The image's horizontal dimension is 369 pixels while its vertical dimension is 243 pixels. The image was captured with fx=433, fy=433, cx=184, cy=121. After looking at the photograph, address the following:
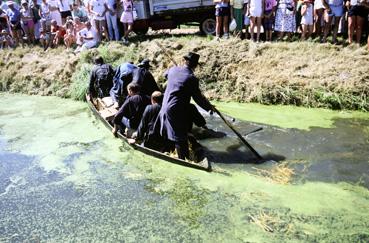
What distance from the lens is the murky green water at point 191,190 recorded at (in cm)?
563

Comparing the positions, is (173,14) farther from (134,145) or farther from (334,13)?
(134,145)

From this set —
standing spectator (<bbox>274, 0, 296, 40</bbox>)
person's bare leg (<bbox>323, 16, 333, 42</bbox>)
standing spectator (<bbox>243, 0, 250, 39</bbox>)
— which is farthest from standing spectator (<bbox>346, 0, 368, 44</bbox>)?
standing spectator (<bbox>243, 0, 250, 39</bbox>)

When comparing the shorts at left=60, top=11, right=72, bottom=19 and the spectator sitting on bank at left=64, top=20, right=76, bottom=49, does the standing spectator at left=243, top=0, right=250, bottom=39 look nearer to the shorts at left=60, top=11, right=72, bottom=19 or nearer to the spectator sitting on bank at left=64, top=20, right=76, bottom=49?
the spectator sitting on bank at left=64, top=20, right=76, bottom=49

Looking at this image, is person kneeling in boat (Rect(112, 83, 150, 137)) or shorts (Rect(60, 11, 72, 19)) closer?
person kneeling in boat (Rect(112, 83, 150, 137))

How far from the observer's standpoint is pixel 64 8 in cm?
1516

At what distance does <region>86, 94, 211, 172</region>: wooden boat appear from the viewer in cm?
706

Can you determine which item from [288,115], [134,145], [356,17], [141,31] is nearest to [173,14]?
[141,31]

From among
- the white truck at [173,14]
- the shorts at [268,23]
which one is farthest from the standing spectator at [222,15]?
the white truck at [173,14]

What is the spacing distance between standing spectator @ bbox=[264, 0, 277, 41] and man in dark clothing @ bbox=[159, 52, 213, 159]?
17.0 ft

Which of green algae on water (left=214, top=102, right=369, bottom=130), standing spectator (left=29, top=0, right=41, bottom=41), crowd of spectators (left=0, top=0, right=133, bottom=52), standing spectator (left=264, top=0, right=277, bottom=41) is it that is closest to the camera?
green algae on water (left=214, top=102, right=369, bottom=130)

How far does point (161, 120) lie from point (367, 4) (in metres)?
6.11

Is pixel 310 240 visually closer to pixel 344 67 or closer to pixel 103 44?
pixel 344 67

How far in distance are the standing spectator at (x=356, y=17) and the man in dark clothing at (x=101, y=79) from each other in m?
5.91

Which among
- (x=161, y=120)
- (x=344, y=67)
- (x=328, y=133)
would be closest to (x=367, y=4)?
(x=344, y=67)
